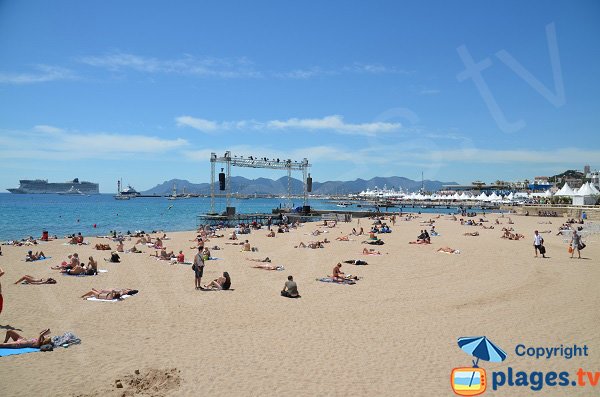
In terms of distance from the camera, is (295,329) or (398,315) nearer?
(295,329)

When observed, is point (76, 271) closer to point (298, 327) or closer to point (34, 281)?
point (34, 281)

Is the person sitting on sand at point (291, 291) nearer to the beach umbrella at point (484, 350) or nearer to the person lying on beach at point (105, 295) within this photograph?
the person lying on beach at point (105, 295)

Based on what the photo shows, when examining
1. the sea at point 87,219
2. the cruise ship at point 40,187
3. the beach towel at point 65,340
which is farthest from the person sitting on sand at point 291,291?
the cruise ship at point 40,187

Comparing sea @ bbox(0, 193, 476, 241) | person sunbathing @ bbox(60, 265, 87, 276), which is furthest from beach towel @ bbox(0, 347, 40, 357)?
sea @ bbox(0, 193, 476, 241)

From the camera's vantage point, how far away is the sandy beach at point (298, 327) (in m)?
5.61

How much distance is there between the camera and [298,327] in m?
8.09

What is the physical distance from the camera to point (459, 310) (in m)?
9.17

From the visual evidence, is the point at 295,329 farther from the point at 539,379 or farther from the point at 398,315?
the point at 539,379

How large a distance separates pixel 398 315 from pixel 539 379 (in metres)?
3.41

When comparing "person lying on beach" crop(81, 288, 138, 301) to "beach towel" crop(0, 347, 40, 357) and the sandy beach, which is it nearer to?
the sandy beach

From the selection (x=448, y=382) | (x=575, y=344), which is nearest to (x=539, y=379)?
(x=448, y=382)

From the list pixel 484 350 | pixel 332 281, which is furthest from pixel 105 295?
pixel 484 350

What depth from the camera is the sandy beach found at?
18.4 feet

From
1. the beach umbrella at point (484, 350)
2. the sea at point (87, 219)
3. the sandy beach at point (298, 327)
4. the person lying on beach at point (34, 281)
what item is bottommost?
the sea at point (87, 219)
